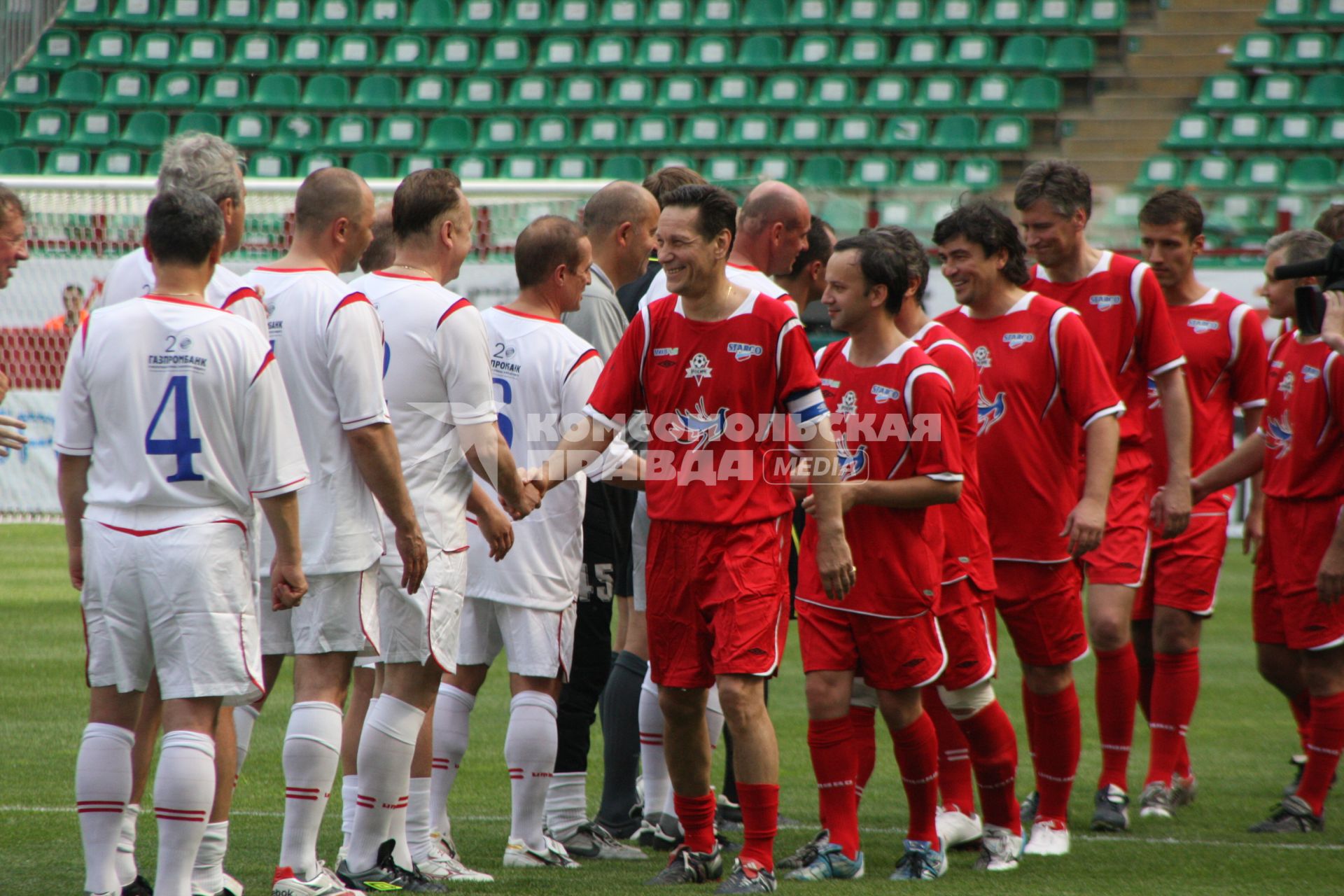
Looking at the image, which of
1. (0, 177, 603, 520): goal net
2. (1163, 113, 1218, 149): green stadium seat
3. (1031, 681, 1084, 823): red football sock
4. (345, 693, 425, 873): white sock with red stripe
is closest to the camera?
(345, 693, 425, 873): white sock with red stripe

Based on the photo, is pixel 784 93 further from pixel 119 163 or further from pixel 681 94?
pixel 119 163

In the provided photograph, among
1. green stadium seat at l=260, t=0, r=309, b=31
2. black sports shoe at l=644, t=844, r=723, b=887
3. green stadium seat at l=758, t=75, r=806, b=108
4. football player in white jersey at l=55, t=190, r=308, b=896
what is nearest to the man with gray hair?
football player in white jersey at l=55, t=190, r=308, b=896

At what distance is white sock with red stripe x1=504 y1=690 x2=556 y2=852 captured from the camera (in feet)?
15.7

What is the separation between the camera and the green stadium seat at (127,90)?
20875 millimetres

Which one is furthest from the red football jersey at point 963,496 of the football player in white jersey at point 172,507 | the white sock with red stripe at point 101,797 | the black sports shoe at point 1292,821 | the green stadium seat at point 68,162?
the green stadium seat at point 68,162

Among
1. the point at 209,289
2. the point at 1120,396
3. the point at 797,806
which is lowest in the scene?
the point at 797,806

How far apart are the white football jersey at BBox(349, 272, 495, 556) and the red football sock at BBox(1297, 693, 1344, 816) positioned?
336cm

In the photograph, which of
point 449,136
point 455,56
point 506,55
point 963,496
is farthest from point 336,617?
point 455,56

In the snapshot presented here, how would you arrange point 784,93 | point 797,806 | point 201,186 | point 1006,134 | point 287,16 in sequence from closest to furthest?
point 201,186 < point 797,806 < point 1006,134 < point 784,93 < point 287,16

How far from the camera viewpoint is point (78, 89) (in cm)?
2114

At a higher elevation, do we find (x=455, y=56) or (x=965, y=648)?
(x=455, y=56)

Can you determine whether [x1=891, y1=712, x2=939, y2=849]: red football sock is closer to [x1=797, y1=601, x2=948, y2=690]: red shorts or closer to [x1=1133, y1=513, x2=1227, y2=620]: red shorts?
[x1=797, y1=601, x2=948, y2=690]: red shorts

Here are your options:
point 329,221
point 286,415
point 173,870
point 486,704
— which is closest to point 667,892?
point 173,870

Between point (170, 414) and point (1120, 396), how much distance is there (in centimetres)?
368
